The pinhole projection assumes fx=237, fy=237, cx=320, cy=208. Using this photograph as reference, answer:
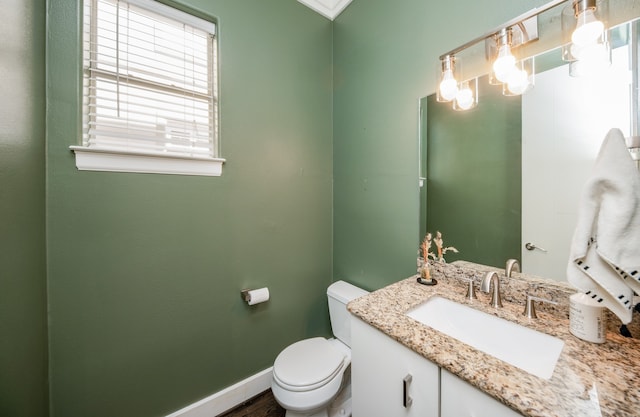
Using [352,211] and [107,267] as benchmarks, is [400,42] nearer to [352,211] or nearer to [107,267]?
[352,211]

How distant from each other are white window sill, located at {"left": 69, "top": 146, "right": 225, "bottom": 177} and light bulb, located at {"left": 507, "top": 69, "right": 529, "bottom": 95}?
4.74ft

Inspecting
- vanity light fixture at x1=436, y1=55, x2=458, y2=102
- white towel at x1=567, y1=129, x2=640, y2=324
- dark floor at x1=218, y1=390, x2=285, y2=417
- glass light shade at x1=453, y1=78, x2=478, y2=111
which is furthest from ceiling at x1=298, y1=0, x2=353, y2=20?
dark floor at x1=218, y1=390, x2=285, y2=417

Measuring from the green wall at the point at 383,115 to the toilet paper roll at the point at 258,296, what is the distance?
62 centimetres

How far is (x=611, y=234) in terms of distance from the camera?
64 centimetres

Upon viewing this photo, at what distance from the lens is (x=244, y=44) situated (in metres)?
1.48

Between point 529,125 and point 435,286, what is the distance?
2.67ft

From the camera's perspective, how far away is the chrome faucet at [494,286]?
0.98 m

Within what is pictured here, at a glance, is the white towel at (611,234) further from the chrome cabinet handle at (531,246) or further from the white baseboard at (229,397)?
the white baseboard at (229,397)

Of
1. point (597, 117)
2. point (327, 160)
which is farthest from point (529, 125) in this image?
point (327, 160)

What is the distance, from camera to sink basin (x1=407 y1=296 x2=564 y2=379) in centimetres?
77

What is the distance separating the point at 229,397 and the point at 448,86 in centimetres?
214

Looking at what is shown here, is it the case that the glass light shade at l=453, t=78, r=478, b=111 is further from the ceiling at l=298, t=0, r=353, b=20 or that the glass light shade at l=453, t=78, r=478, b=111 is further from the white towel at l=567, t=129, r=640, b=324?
the ceiling at l=298, t=0, r=353, b=20

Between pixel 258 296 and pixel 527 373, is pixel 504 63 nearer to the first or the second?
pixel 527 373

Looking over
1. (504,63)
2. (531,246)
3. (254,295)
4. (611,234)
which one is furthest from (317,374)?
(504,63)
